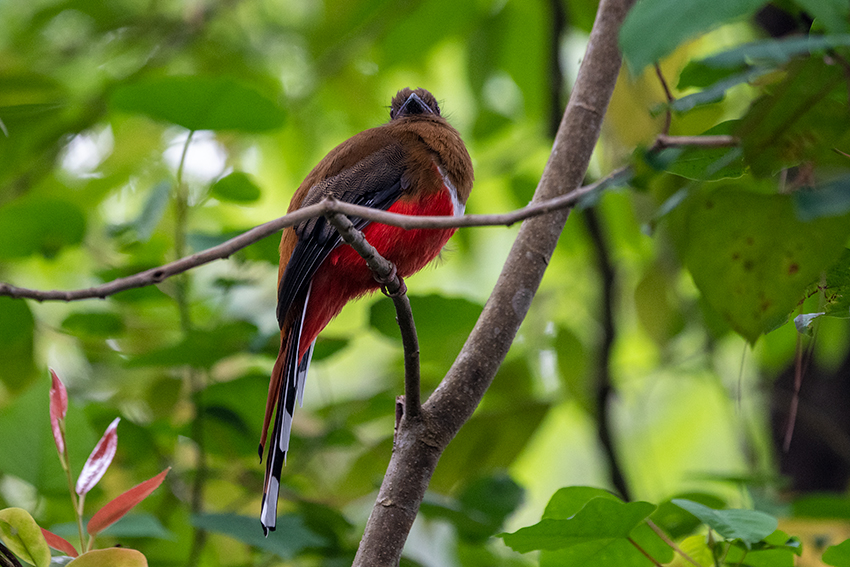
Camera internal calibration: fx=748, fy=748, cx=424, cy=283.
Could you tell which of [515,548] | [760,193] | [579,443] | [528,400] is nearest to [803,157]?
[760,193]

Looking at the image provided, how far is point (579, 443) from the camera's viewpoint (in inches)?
183

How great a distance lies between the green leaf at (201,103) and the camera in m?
1.49

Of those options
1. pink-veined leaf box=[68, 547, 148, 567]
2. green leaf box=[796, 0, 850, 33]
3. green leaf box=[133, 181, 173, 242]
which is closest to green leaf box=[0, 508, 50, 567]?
pink-veined leaf box=[68, 547, 148, 567]

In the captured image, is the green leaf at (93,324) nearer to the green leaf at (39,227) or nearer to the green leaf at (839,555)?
the green leaf at (39,227)

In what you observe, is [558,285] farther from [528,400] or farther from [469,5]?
[469,5]

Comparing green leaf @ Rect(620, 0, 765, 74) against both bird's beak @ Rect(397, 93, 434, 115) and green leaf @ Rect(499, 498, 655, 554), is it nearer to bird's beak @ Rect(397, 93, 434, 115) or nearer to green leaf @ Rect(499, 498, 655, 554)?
green leaf @ Rect(499, 498, 655, 554)

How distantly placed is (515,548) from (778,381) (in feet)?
6.98

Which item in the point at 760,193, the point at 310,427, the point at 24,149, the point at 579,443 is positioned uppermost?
the point at 24,149

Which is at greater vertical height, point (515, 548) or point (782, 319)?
point (782, 319)

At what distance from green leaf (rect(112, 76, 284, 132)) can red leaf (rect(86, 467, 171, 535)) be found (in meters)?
0.90

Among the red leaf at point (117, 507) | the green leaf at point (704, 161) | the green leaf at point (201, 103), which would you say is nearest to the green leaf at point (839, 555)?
the green leaf at point (704, 161)

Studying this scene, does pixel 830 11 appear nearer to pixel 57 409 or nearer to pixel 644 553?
pixel 644 553

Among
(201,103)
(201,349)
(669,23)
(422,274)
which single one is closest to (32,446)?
(201,349)

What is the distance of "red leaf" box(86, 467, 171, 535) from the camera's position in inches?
32.5
